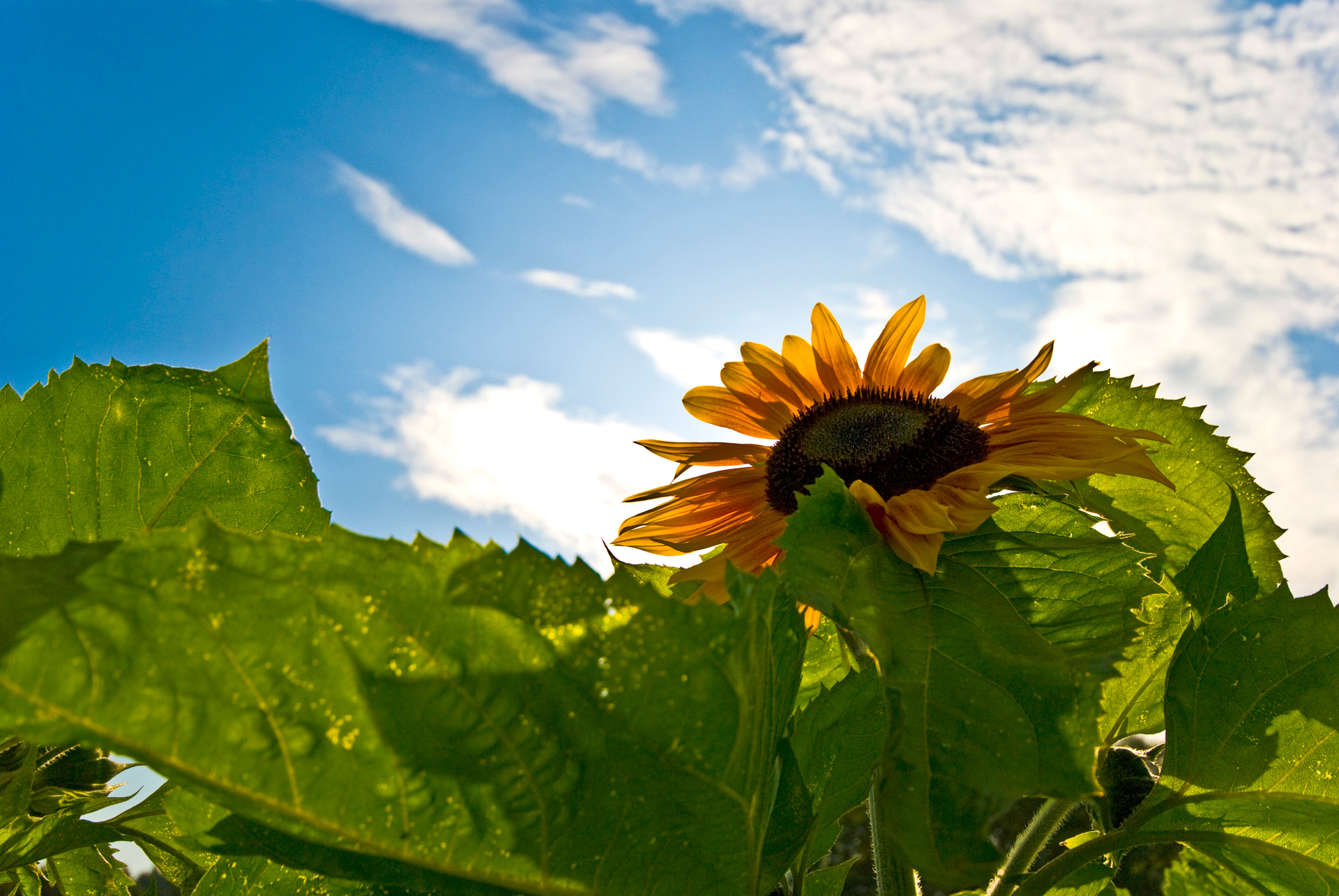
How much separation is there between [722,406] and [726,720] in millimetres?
791

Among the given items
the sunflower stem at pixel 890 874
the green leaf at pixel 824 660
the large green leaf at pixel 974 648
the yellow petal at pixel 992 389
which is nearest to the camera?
the large green leaf at pixel 974 648

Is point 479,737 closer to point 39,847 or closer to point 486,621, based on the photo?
point 486,621

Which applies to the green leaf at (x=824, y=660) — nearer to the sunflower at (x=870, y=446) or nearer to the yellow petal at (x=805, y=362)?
the sunflower at (x=870, y=446)

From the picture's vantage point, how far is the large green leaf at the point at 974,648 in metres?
0.54

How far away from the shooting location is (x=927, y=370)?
1.28 metres

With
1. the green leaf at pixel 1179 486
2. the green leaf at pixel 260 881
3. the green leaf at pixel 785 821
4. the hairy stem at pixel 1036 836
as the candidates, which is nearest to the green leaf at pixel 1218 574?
the green leaf at pixel 1179 486

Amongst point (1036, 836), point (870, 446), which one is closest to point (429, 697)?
point (1036, 836)

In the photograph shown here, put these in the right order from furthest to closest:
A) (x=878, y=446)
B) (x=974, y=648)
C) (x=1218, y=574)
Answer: (x=878, y=446), (x=1218, y=574), (x=974, y=648)

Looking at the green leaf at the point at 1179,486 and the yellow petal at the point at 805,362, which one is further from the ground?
the yellow petal at the point at 805,362

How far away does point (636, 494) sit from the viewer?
3.84ft

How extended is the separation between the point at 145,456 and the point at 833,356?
0.87 m

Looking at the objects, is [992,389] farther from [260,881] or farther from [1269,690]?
[260,881]

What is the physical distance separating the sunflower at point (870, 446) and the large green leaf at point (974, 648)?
0.05m

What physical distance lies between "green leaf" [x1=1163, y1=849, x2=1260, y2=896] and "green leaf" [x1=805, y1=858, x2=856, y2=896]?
11.5 inches
